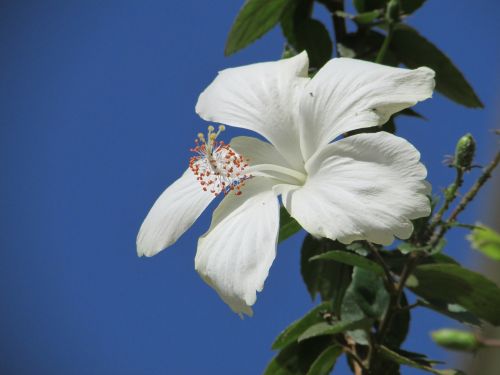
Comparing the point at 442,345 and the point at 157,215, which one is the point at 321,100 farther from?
the point at 442,345

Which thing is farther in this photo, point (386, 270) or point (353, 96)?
point (386, 270)

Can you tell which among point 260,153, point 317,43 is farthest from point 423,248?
point 317,43

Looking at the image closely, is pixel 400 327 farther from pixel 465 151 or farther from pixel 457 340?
pixel 465 151

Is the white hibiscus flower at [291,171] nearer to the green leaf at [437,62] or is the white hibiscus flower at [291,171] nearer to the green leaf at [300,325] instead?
the green leaf at [300,325]

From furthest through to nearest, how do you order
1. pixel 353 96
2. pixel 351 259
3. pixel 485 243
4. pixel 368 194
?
pixel 485 243 → pixel 351 259 → pixel 353 96 → pixel 368 194

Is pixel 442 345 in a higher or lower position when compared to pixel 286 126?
lower

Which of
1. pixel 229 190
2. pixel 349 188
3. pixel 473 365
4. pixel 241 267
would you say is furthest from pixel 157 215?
pixel 473 365
